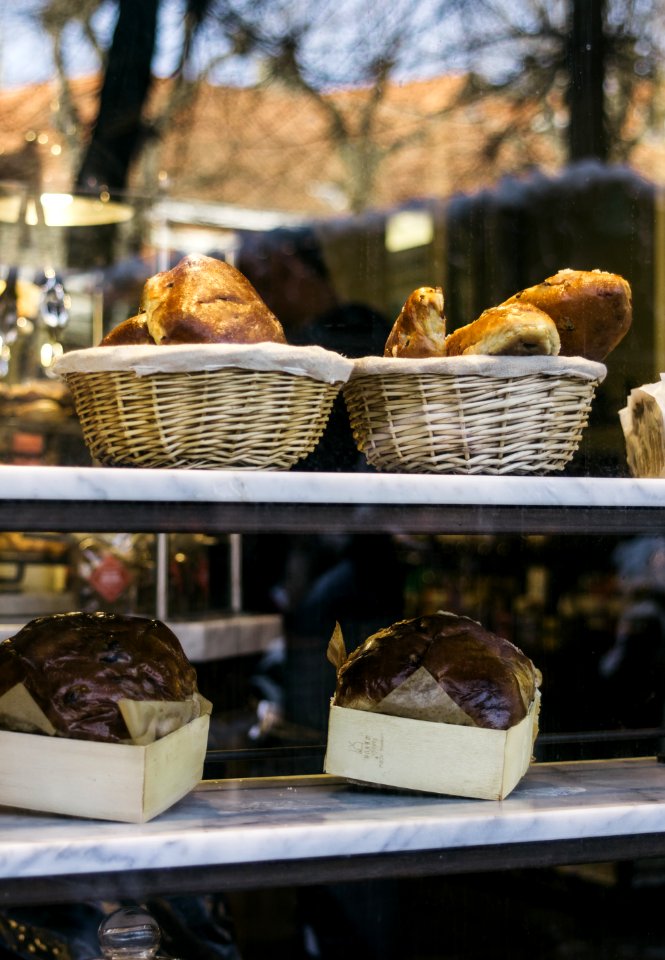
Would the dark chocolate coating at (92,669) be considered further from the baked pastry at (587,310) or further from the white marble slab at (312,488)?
the baked pastry at (587,310)

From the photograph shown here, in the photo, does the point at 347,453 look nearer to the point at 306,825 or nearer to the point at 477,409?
the point at 477,409

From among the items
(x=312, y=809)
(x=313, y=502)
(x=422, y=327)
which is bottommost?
(x=312, y=809)

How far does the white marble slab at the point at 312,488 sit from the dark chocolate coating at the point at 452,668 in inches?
8.3

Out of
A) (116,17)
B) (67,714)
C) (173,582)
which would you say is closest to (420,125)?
(116,17)

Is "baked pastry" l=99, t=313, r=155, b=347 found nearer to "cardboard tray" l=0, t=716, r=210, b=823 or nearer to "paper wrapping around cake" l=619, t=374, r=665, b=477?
"cardboard tray" l=0, t=716, r=210, b=823

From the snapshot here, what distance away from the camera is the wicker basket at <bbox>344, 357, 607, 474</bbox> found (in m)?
1.40

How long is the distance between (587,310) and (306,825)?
73 centimetres

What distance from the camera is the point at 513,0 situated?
116 inches

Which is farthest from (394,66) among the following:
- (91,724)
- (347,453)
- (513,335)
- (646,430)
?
(91,724)

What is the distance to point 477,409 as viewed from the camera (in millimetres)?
1406

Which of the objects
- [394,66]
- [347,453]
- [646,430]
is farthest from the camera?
[394,66]

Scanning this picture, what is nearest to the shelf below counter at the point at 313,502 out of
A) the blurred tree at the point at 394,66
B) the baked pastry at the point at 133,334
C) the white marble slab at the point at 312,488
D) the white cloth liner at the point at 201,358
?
the white marble slab at the point at 312,488

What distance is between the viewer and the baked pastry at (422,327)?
1445mm

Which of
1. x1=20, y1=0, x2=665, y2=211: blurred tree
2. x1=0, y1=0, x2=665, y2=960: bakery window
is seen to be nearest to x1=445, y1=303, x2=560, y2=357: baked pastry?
x1=0, y1=0, x2=665, y2=960: bakery window
